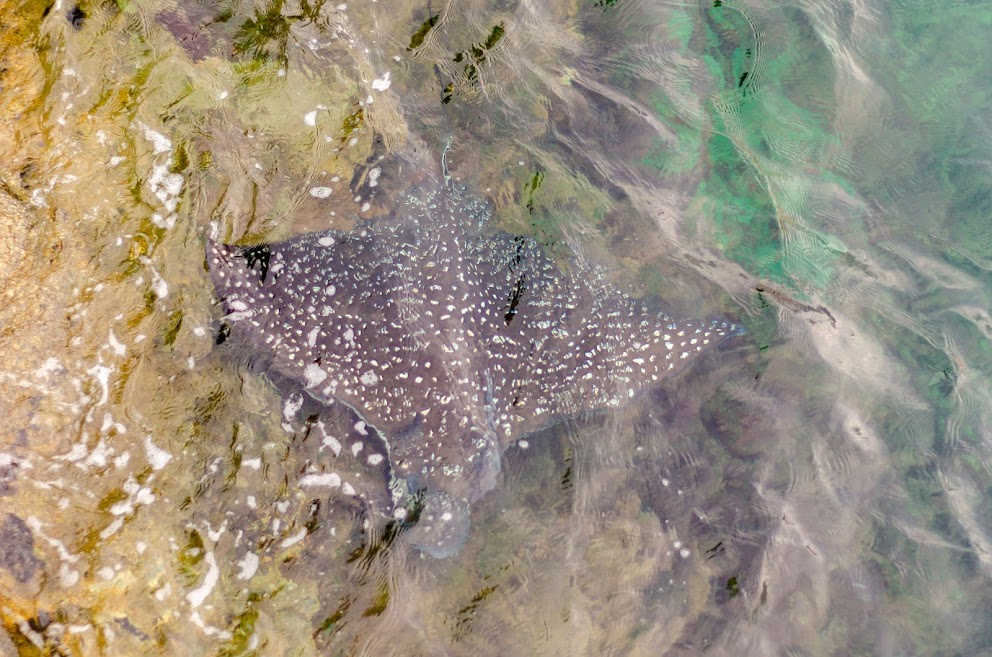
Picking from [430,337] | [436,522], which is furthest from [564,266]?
[436,522]

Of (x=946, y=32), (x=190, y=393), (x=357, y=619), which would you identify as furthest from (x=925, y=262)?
(x=190, y=393)

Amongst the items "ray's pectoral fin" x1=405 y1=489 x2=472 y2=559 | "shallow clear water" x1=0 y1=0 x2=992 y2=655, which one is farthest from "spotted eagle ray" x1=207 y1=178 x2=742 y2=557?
"shallow clear water" x1=0 y1=0 x2=992 y2=655

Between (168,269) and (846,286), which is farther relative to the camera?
(846,286)

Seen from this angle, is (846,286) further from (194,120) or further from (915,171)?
(194,120)

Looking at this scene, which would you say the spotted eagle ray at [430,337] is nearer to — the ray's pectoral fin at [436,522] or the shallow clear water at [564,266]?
the ray's pectoral fin at [436,522]

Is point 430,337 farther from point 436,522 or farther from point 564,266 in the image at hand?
point 436,522
